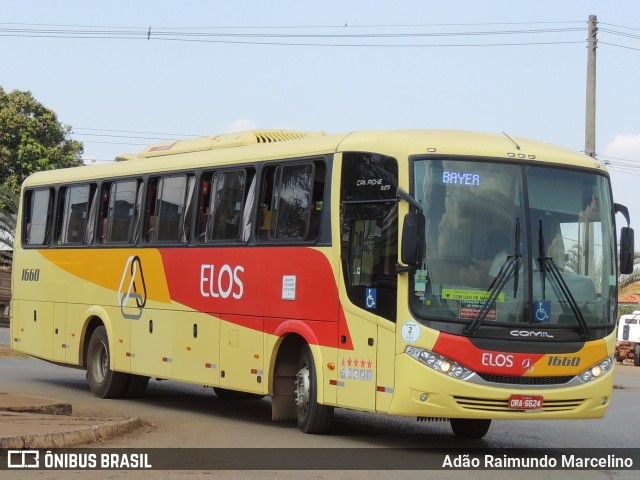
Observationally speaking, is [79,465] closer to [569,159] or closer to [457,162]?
[457,162]

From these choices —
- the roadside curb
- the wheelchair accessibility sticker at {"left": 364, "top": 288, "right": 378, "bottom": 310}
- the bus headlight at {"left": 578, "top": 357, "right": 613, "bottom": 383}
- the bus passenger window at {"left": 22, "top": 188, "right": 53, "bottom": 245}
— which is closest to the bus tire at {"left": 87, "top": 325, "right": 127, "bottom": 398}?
the bus passenger window at {"left": 22, "top": 188, "right": 53, "bottom": 245}

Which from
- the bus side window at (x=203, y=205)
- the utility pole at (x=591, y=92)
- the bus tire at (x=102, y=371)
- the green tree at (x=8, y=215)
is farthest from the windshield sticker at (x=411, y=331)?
the green tree at (x=8, y=215)

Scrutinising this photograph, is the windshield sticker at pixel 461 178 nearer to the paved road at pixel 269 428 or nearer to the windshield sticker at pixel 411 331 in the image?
the windshield sticker at pixel 411 331

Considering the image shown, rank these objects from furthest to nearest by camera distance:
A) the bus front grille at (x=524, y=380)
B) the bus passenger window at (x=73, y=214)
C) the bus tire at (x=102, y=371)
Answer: the bus passenger window at (x=73, y=214) → the bus tire at (x=102, y=371) → the bus front grille at (x=524, y=380)

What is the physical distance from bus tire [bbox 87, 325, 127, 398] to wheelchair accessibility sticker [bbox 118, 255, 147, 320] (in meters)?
0.78

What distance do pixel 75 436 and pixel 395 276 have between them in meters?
3.60

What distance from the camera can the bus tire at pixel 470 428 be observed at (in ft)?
49.8

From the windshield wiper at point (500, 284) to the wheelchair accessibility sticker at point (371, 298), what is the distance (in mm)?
1187

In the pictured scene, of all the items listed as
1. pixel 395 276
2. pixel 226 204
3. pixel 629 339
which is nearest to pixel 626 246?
pixel 395 276

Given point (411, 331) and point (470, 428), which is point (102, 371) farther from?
point (411, 331)

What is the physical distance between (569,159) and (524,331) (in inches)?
83.4

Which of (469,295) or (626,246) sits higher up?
(626,246)

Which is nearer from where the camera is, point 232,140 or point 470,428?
point 470,428

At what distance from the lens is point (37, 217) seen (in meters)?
22.1
